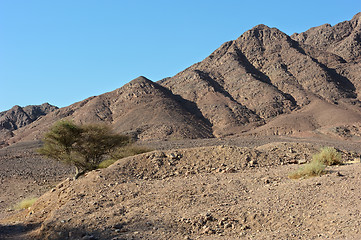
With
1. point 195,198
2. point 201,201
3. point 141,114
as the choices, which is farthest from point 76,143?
point 141,114

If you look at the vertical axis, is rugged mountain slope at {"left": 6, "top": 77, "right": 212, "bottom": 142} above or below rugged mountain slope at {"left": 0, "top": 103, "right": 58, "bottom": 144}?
below

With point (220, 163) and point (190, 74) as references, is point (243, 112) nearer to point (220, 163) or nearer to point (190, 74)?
point (190, 74)

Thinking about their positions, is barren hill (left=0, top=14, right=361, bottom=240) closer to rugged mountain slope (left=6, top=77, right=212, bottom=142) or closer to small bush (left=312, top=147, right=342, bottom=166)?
small bush (left=312, top=147, right=342, bottom=166)

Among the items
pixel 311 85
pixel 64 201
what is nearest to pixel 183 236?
pixel 64 201

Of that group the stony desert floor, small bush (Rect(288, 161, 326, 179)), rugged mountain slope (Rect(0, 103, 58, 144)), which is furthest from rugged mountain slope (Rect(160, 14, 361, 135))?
small bush (Rect(288, 161, 326, 179))

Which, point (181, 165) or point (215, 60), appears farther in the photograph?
point (215, 60)

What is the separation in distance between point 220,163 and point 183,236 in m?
6.03

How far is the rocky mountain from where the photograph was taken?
67.4 metres

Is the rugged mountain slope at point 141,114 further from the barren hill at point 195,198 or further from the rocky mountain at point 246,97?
the barren hill at point 195,198

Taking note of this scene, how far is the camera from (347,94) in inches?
3164

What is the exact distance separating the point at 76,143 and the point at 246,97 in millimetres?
64674

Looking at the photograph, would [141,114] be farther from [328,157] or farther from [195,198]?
[195,198]

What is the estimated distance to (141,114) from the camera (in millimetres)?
73250

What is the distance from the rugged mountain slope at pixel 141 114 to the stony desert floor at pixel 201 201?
48260 mm
